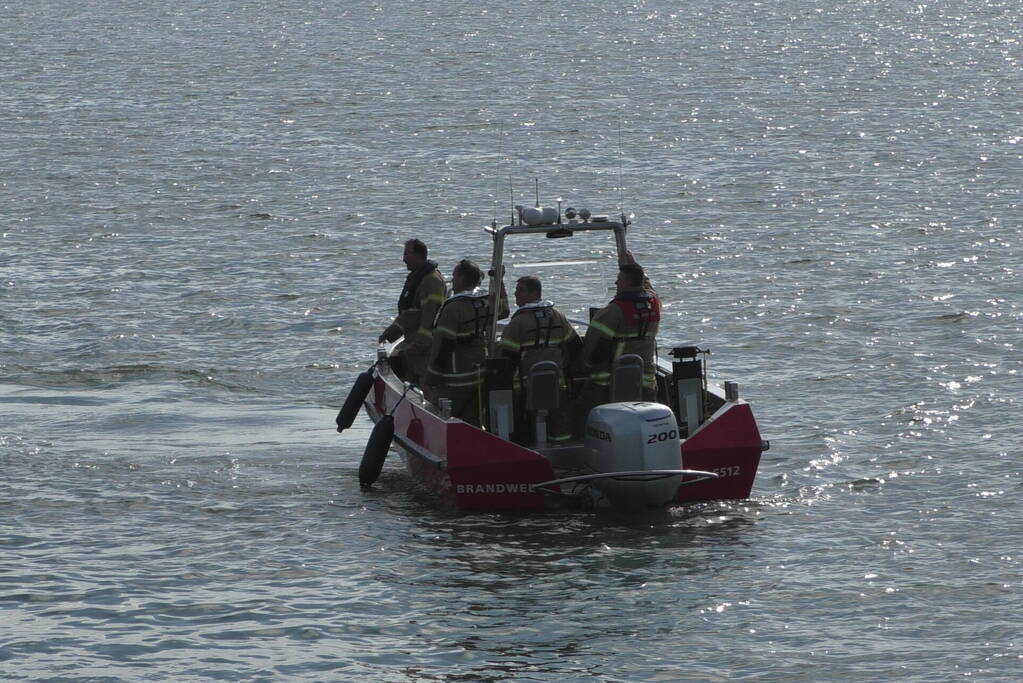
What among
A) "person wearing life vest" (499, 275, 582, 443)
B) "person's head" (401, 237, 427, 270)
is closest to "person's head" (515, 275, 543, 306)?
"person wearing life vest" (499, 275, 582, 443)

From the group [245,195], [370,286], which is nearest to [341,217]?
[245,195]

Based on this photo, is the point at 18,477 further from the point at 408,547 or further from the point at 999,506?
the point at 999,506

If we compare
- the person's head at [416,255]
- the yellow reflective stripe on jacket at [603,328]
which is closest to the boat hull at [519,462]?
the yellow reflective stripe on jacket at [603,328]

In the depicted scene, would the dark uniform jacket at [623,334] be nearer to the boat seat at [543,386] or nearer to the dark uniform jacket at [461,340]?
the boat seat at [543,386]

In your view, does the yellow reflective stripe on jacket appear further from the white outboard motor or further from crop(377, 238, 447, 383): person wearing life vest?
crop(377, 238, 447, 383): person wearing life vest

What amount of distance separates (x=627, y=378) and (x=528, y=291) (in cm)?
88

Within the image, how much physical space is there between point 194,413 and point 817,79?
2776 cm

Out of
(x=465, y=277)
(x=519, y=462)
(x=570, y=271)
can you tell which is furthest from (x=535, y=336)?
(x=570, y=271)

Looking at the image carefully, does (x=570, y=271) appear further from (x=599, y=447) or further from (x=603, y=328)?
(x=599, y=447)

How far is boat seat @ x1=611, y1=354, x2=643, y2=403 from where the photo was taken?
10.9 m

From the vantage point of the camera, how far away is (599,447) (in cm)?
1063

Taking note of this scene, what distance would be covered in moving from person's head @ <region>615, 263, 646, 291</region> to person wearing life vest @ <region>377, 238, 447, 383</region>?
1678mm

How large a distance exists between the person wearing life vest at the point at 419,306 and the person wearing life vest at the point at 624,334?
1.45 metres

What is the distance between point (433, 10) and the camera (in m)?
55.8
